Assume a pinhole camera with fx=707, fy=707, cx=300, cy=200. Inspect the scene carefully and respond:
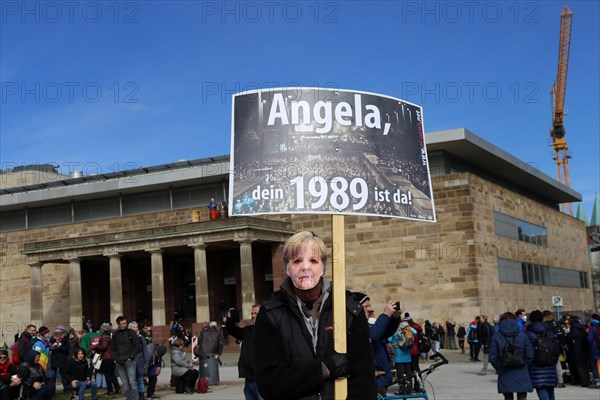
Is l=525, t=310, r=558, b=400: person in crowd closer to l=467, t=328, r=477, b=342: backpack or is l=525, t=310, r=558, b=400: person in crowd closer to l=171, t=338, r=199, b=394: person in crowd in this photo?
l=171, t=338, r=199, b=394: person in crowd

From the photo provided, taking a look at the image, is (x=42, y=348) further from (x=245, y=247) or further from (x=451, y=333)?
(x=451, y=333)

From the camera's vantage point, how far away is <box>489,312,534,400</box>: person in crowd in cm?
962

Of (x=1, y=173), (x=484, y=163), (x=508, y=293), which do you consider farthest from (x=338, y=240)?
(x=1, y=173)

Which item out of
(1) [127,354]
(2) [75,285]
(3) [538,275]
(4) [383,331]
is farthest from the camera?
(3) [538,275]

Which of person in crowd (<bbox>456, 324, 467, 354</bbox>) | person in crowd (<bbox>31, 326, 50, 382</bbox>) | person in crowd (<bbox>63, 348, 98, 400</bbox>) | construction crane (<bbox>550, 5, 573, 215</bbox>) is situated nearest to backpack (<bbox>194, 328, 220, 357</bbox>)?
person in crowd (<bbox>63, 348, 98, 400</bbox>)

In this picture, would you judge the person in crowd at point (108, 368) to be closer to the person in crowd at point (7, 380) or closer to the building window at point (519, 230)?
the person in crowd at point (7, 380)

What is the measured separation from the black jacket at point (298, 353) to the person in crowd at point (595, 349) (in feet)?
46.1

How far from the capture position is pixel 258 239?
116 ft

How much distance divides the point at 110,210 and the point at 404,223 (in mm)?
20037

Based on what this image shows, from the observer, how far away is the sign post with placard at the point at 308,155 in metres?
5.13

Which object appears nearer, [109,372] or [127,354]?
[127,354]

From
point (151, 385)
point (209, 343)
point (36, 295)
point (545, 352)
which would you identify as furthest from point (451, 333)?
point (36, 295)

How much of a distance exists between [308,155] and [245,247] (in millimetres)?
29968

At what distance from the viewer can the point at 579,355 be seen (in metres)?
16.5
